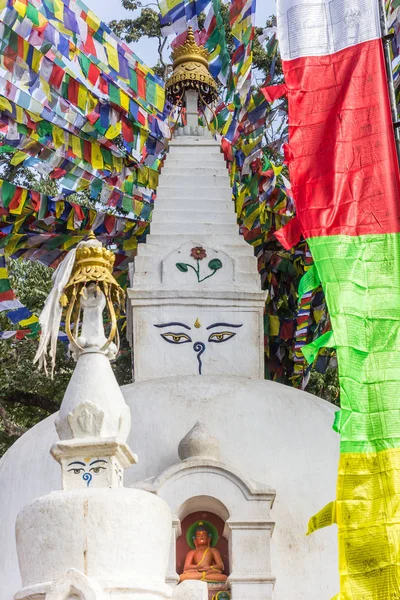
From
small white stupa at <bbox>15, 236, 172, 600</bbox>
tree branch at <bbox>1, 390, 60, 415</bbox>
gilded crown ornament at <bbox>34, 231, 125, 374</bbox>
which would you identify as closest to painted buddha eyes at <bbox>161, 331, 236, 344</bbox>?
gilded crown ornament at <bbox>34, 231, 125, 374</bbox>

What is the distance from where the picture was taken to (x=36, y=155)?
13.4m

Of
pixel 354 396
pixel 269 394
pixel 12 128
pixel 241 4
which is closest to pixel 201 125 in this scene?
pixel 241 4

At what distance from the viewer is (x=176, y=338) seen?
39.4 feet

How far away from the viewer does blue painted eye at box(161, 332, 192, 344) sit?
12.0 m

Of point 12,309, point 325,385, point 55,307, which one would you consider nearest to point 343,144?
point 55,307

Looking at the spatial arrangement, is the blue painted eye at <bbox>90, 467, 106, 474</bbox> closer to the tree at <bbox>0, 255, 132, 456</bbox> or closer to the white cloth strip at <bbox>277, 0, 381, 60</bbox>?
the white cloth strip at <bbox>277, 0, 381, 60</bbox>

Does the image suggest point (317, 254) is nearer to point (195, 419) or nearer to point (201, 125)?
point (195, 419)

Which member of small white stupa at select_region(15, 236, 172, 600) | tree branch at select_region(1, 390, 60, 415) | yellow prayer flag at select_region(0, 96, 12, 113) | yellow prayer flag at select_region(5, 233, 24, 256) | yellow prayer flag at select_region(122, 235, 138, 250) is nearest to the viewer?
small white stupa at select_region(15, 236, 172, 600)

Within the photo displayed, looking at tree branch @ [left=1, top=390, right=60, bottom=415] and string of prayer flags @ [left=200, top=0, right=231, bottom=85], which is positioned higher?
string of prayer flags @ [left=200, top=0, right=231, bottom=85]

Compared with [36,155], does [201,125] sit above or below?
above

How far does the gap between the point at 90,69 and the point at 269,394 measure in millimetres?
4338

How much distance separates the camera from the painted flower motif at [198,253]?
12406 mm

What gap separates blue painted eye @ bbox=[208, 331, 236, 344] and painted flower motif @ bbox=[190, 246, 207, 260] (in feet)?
2.91

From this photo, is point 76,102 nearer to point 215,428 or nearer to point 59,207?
point 59,207
